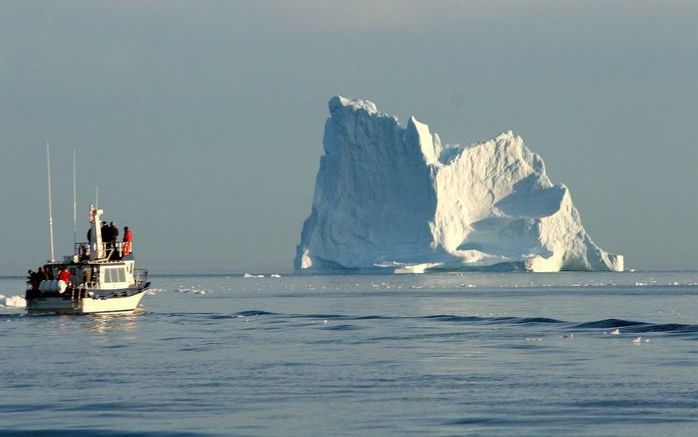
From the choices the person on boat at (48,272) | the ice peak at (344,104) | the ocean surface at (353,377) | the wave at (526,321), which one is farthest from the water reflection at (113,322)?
the ice peak at (344,104)

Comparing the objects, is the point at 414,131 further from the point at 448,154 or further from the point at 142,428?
the point at 142,428

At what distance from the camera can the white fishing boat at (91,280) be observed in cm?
4278

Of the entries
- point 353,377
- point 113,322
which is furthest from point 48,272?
point 353,377

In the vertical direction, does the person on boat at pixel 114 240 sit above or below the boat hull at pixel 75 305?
above

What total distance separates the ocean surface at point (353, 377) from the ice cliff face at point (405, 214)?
65637 mm

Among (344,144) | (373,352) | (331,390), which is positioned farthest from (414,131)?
(331,390)

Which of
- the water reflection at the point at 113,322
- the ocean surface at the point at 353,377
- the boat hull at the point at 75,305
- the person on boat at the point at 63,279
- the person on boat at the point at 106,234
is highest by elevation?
the person on boat at the point at 106,234

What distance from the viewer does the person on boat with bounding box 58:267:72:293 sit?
42594 millimetres

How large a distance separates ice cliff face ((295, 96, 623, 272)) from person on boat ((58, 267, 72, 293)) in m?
62.8

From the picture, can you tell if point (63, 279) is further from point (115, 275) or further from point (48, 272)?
point (115, 275)

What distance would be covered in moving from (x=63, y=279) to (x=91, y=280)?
3.45 feet

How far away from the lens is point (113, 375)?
72.5ft

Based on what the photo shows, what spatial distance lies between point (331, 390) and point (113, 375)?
4.50 m

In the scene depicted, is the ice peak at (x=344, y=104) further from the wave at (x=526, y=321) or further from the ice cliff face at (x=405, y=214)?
the wave at (x=526, y=321)
